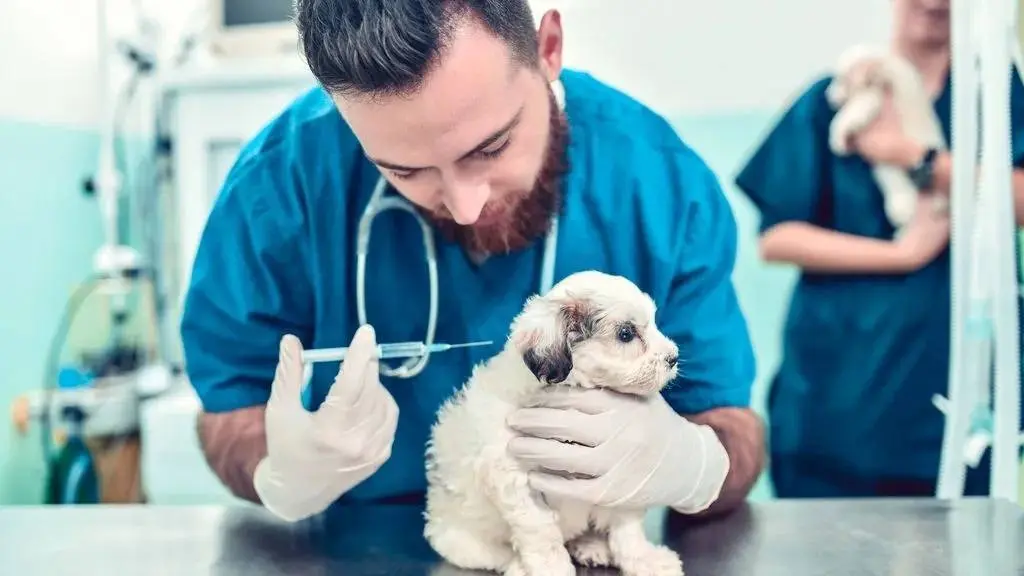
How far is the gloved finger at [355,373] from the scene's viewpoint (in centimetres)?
80

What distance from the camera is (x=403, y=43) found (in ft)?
2.30

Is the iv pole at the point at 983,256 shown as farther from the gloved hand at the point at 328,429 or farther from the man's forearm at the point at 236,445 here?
the man's forearm at the point at 236,445

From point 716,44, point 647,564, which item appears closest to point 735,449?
point 647,564

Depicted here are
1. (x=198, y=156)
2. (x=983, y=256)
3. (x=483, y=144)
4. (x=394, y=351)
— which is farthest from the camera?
(x=198, y=156)

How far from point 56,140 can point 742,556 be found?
1.28m

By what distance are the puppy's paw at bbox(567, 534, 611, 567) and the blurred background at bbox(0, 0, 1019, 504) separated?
66cm

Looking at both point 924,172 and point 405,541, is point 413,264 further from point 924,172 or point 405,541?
point 924,172

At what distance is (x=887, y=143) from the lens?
125 cm

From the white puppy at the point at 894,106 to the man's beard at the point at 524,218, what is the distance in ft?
1.92

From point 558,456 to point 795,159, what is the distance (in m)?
0.82

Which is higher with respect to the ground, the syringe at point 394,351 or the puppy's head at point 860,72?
the puppy's head at point 860,72

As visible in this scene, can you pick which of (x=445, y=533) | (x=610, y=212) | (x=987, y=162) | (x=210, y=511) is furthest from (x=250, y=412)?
(x=987, y=162)

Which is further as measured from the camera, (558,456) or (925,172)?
(925,172)

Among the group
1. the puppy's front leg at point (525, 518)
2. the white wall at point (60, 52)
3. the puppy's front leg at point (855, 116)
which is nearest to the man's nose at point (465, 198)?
the puppy's front leg at point (525, 518)
